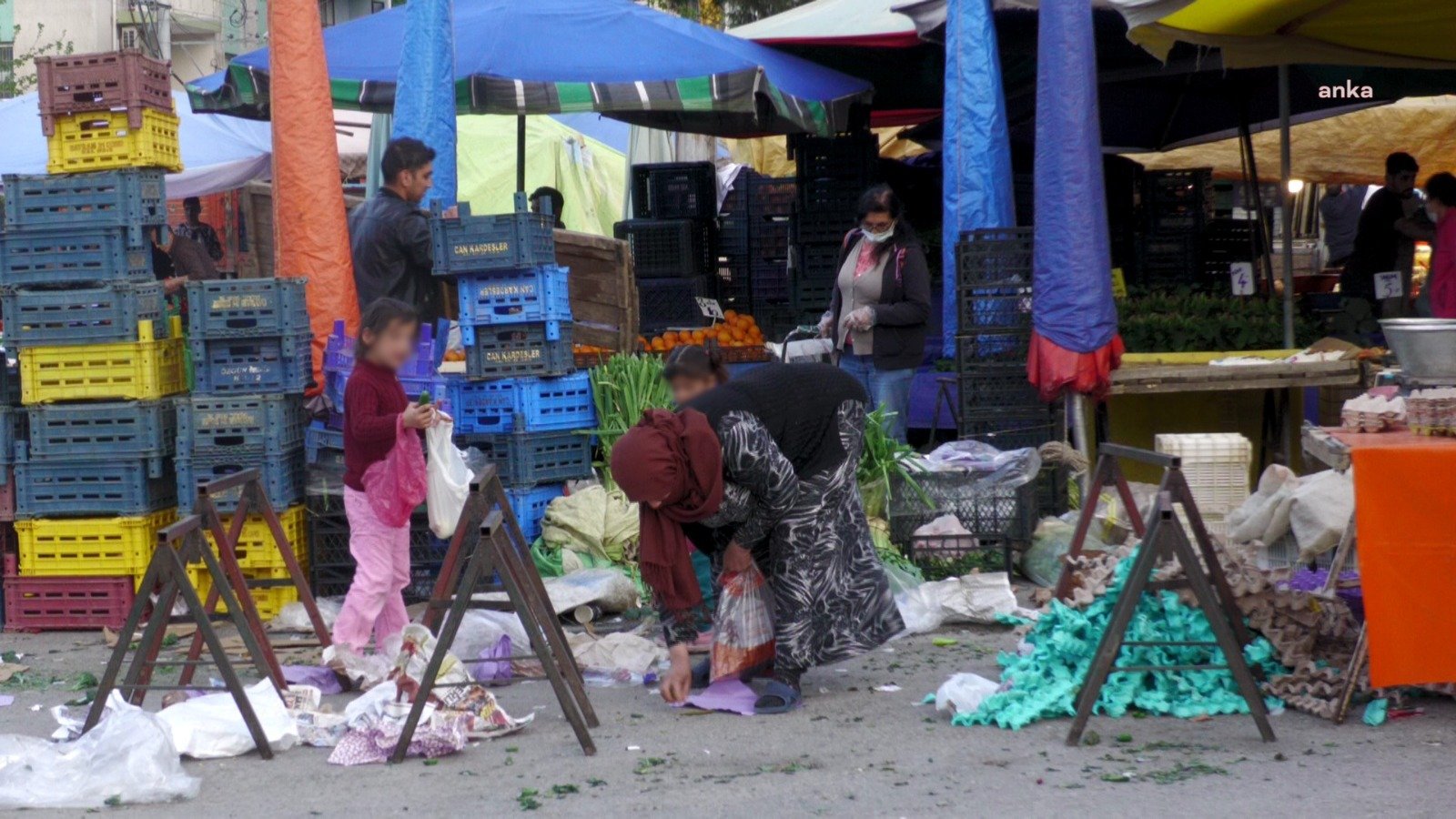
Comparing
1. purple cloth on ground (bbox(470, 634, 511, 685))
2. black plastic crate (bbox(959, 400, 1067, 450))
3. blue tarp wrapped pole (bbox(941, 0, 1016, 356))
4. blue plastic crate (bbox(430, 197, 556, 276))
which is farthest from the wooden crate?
purple cloth on ground (bbox(470, 634, 511, 685))

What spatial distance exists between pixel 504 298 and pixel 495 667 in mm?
2274

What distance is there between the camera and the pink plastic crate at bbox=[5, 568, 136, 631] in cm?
816

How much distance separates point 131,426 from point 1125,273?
26.9 feet

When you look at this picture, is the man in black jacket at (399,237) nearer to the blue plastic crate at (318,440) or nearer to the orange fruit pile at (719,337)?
the blue plastic crate at (318,440)

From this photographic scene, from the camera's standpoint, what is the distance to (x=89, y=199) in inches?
313

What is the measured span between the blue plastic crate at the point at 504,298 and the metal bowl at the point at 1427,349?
4194mm

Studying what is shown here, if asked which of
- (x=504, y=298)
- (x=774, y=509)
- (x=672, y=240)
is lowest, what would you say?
(x=774, y=509)

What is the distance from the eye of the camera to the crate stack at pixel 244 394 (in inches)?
314

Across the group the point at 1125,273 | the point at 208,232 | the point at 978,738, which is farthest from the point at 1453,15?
the point at 208,232

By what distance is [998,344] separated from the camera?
9.23 meters

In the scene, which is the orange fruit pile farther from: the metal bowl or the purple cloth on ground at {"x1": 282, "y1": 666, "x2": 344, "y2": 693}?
the metal bowl

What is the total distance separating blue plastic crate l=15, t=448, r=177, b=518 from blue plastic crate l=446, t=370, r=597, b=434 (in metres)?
1.61

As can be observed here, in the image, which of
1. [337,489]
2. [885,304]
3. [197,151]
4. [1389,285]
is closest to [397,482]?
[337,489]

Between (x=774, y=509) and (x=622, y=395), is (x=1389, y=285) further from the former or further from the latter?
(x=774, y=509)
